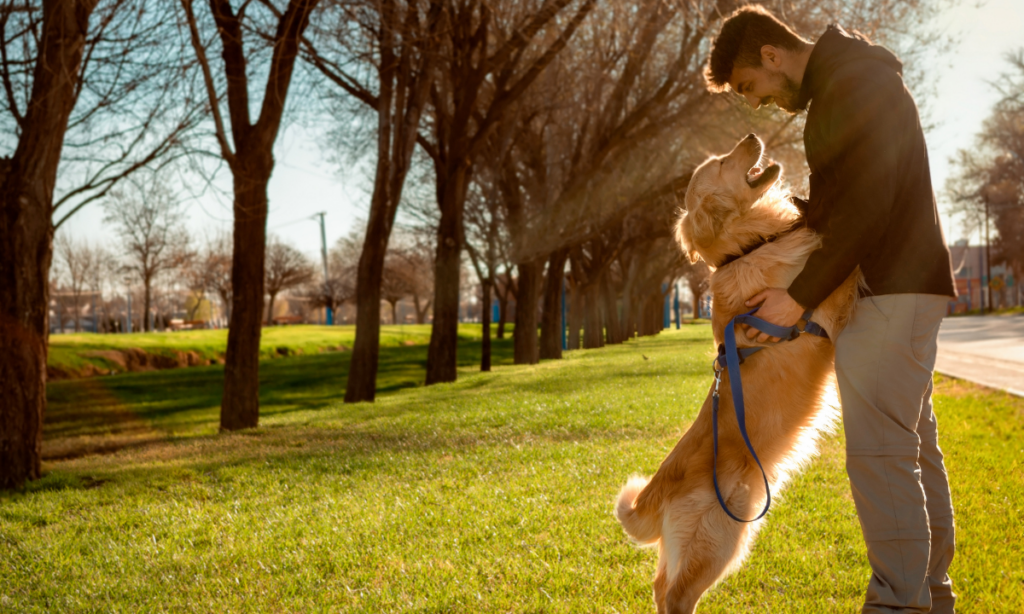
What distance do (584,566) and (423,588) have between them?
0.84m

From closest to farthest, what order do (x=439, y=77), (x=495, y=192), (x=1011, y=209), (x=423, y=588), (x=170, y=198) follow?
1. (x=423, y=588)
2. (x=170, y=198)
3. (x=439, y=77)
4. (x=495, y=192)
5. (x=1011, y=209)

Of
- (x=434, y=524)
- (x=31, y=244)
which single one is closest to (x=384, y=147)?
(x=31, y=244)

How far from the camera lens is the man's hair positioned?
281cm

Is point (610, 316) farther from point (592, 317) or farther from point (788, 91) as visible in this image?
point (788, 91)

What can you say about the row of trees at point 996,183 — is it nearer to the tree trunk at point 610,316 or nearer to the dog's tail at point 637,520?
the tree trunk at point 610,316

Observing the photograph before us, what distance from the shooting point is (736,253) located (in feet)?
10.0

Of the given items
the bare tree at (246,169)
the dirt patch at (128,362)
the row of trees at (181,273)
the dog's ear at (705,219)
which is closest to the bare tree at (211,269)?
the row of trees at (181,273)

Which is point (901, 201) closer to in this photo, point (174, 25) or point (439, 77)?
point (174, 25)

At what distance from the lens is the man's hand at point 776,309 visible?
8.68ft

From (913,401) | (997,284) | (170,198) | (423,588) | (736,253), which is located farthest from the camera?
(997,284)

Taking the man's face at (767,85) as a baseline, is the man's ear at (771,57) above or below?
above

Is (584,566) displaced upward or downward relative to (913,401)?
downward

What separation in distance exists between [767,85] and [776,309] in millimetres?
948

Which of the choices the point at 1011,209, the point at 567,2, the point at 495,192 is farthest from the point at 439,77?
the point at 1011,209
